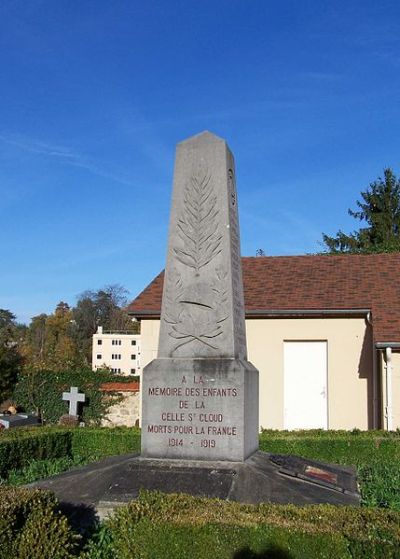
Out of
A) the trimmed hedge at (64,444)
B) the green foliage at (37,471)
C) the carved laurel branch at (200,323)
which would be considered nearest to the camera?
the carved laurel branch at (200,323)

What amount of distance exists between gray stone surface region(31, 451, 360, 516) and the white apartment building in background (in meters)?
62.7

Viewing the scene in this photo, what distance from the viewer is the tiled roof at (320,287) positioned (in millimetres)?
17141

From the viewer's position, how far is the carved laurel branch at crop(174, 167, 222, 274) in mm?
7750

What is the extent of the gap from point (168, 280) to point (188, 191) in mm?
1155

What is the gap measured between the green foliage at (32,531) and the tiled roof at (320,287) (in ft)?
38.8

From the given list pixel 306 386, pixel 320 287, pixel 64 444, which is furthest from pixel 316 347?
pixel 64 444

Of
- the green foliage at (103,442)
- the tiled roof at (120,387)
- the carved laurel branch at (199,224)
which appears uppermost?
the carved laurel branch at (199,224)

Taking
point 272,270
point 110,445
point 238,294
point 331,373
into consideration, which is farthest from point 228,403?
point 272,270

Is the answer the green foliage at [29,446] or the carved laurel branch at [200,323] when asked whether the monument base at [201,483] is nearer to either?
the carved laurel branch at [200,323]

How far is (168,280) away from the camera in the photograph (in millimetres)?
7898

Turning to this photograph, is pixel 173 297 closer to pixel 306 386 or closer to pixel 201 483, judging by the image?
pixel 201 483

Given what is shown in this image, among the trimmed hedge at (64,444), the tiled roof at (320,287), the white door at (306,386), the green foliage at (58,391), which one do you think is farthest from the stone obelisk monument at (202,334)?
the green foliage at (58,391)

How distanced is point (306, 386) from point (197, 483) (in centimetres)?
1134

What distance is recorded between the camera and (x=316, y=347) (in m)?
17.6
